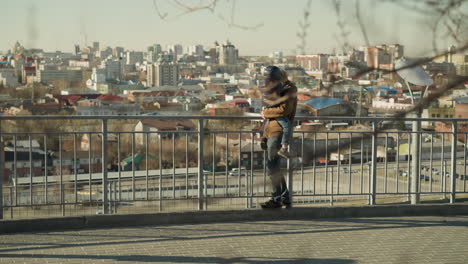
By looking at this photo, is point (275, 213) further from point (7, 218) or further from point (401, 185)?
point (7, 218)

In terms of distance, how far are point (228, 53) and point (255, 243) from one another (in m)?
3.73

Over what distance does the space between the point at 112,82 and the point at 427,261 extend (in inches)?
3640

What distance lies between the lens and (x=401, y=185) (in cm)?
888

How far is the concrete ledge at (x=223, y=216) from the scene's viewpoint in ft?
22.8

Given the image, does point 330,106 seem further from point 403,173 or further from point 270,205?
point 403,173

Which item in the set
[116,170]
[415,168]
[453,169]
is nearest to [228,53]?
[116,170]

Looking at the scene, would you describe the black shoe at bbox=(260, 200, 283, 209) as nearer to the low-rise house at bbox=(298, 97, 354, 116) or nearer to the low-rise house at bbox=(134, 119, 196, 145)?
the low-rise house at bbox=(134, 119, 196, 145)

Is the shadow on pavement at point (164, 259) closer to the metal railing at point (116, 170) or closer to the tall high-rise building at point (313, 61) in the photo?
the metal railing at point (116, 170)

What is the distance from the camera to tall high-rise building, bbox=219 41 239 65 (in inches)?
109

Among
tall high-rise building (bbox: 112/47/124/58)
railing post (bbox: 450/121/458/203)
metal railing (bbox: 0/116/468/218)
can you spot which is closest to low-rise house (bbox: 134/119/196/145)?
metal railing (bbox: 0/116/468/218)

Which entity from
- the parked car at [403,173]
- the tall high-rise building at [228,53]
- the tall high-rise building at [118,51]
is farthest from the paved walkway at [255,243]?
the tall high-rise building at [228,53]

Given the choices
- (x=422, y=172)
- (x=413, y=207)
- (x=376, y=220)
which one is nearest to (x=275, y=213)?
(x=376, y=220)

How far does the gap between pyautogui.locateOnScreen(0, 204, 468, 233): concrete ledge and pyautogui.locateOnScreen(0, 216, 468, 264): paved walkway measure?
0.42 feet

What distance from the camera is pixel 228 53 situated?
303cm
